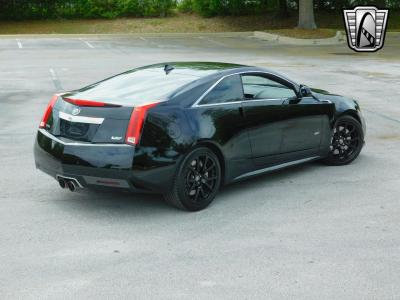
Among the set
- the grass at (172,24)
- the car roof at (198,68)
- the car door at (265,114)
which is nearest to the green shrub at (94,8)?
the grass at (172,24)

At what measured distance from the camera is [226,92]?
7.25m

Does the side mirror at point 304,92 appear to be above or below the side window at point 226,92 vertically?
below

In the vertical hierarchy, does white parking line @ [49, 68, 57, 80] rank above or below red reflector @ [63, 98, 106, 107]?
below

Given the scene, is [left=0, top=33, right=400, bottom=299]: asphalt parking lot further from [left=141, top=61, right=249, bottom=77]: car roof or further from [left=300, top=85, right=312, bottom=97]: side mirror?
[left=141, top=61, right=249, bottom=77]: car roof

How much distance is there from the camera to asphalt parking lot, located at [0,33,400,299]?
16.3 ft

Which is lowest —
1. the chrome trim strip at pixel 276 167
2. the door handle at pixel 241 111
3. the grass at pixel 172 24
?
the grass at pixel 172 24

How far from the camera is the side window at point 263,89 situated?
7.59 metres

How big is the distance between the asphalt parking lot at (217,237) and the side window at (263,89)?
1004 millimetres

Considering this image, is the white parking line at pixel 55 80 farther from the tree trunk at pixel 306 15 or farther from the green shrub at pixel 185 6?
the green shrub at pixel 185 6

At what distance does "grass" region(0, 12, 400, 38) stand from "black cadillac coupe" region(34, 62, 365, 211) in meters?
31.4

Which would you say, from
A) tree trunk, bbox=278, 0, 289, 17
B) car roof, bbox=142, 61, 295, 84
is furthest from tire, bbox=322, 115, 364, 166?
tree trunk, bbox=278, 0, 289, 17

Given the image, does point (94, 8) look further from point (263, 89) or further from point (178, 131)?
point (178, 131)

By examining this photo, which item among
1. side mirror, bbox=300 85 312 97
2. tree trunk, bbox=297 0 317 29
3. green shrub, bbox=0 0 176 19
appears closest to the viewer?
side mirror, bbox=300 85 312 97

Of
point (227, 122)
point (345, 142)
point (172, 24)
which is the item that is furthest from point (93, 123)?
point (172, 24)
